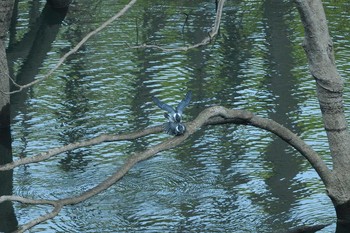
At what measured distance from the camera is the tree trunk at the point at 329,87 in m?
8.90

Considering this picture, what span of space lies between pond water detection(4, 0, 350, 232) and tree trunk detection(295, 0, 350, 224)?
0.72 metres

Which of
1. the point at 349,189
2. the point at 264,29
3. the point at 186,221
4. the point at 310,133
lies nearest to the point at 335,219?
the point at 349,189

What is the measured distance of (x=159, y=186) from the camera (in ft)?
35.2

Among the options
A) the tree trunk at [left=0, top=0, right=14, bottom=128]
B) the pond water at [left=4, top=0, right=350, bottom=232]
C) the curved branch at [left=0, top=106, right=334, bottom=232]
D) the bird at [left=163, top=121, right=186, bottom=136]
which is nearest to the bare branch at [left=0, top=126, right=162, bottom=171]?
the curved branch at [left=0, top=106, right=334, bottom=232]

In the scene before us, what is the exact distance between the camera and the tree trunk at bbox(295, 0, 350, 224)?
29.2 ft

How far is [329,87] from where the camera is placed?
8992mm

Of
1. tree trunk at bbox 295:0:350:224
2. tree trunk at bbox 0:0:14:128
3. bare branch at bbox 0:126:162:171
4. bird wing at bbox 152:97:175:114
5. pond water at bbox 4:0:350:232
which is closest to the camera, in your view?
bare branch at bbox 0:126:162:171

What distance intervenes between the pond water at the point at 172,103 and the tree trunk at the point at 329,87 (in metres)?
0.72

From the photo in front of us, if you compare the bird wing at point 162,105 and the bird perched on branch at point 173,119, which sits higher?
the bird wing at point 162,105

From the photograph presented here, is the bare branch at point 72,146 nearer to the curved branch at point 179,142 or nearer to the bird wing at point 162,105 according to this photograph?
the curved branch at point 179,142

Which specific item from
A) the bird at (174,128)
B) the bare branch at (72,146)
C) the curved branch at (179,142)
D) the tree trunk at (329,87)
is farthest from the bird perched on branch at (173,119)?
the tree trunk at (329,87)

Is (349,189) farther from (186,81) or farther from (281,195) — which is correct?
(186,81)

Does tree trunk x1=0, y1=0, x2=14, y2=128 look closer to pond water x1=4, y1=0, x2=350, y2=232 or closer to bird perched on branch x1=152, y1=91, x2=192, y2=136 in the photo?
pond water x1=4, y1=0, x2=350, y2=232

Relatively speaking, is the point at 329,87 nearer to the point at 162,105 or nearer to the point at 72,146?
the point at 162,105
